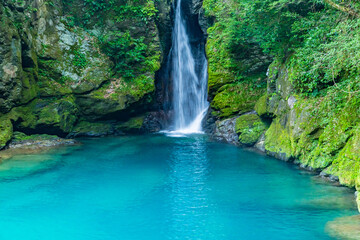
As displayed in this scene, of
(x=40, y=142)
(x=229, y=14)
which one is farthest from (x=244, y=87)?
(x=40, y=142)

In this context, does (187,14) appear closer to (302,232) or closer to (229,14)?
(229,14)

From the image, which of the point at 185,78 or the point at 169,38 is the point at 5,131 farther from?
the point at 169,38

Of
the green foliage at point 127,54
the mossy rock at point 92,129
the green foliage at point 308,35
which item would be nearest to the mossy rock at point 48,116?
the mossy rock at point 92,129

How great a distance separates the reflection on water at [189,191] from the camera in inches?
260

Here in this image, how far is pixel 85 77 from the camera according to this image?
16.7 meters

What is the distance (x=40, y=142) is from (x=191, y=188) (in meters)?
8.05

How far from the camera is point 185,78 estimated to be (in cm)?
2039

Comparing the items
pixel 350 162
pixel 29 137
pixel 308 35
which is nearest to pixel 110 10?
pixel 29 137

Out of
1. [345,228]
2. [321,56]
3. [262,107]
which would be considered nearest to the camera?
[345,228]

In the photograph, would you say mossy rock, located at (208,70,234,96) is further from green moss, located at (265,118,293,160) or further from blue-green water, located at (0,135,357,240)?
blue-green water, located at (0,135,357,240)

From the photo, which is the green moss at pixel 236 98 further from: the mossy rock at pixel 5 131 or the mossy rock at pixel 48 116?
the mossy rock at pixel 5 131

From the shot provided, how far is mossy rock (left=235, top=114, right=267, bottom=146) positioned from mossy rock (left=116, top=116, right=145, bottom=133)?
221 inches

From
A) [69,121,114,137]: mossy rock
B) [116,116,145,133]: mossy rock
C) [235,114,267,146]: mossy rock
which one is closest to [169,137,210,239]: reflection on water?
[235,114,267,146]: mossy rock

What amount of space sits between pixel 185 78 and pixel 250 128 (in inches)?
303
